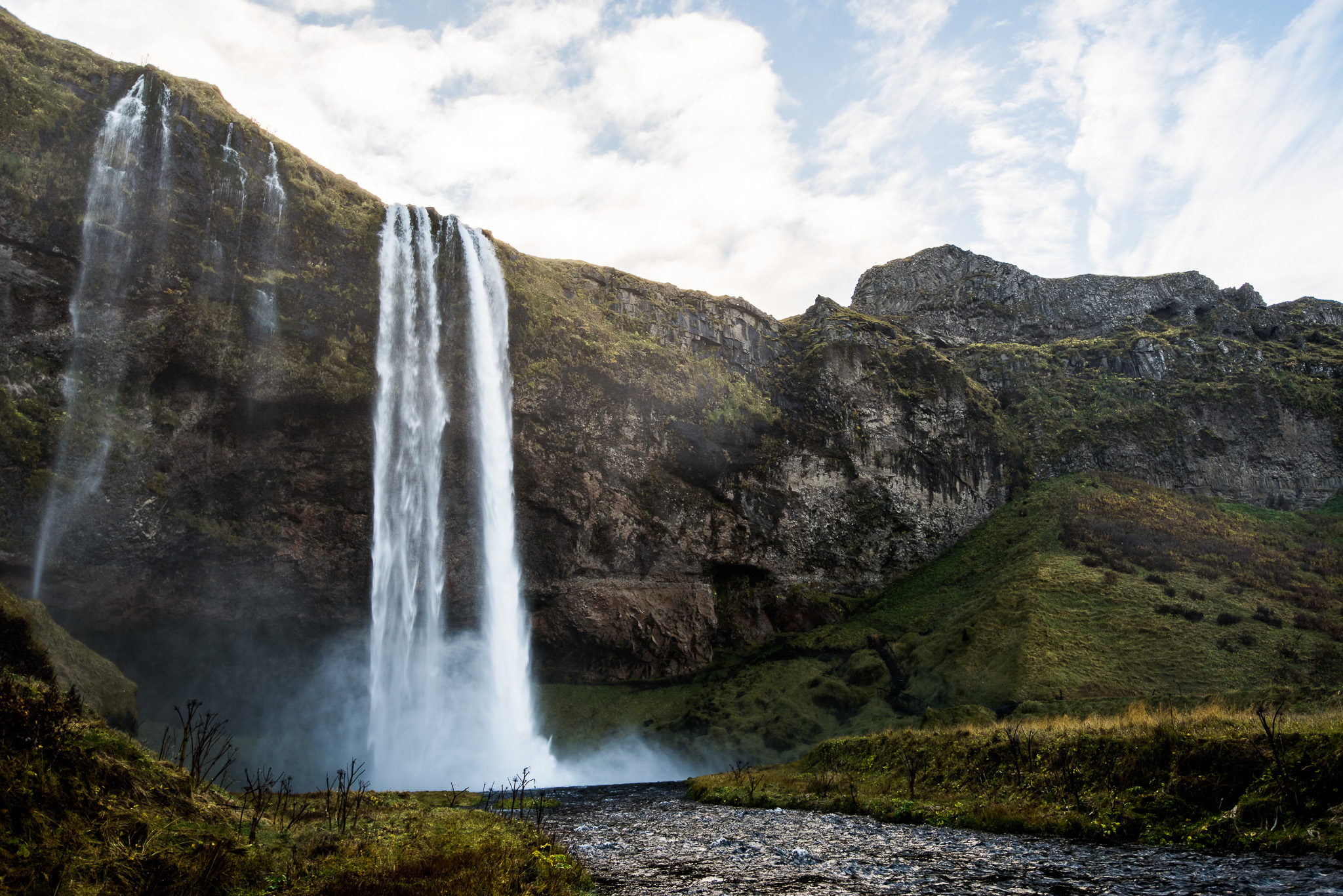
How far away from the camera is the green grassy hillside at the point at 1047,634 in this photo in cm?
3953

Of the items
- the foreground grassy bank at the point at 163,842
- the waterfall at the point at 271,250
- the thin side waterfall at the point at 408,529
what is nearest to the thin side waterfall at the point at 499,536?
the thin side waterfall at the point at 408,529

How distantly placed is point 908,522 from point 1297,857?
184 feet

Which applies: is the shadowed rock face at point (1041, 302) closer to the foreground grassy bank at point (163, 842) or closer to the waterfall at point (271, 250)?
the waterfall at point (271, 250)

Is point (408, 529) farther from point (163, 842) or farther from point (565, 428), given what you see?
point (163, 842)

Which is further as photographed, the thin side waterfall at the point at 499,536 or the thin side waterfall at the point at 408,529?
the thin side waterfall at the point at 499,536

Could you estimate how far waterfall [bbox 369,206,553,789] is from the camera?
38938 millimetres

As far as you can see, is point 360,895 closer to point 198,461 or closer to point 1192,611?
point 198,461

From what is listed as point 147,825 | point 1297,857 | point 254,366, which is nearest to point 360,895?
point 147,825

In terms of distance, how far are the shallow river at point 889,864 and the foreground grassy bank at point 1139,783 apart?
2.47 feet

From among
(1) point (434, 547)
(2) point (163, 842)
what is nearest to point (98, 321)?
(1) point (434, 547)

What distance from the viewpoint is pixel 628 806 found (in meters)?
26.1

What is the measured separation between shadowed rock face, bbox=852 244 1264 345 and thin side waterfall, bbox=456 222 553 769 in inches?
2614

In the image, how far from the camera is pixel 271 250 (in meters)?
39.8

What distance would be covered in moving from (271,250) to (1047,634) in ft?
175
